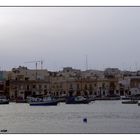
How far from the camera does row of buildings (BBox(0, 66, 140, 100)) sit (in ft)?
103

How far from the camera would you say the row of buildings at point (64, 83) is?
31.3 meters

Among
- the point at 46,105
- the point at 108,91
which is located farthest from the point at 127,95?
the point at 46,105

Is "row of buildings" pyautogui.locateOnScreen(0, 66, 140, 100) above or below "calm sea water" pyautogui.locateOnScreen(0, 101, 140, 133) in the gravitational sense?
above

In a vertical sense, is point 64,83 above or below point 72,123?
above

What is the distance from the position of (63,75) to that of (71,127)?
958 inches

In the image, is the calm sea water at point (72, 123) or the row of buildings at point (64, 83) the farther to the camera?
the row of buildings at point (64, 83)

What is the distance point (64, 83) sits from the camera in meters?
33.8

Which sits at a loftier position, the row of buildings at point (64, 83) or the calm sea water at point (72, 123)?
the row of buildings at point (64, 83)

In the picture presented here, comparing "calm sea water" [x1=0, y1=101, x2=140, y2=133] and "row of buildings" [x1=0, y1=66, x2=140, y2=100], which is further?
"row of buildings" [x1=0, y1=66, x2=140, y2=100]

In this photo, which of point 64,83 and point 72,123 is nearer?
point 72,123

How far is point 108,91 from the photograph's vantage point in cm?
3416

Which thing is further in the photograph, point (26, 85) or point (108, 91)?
point (108, 91)
